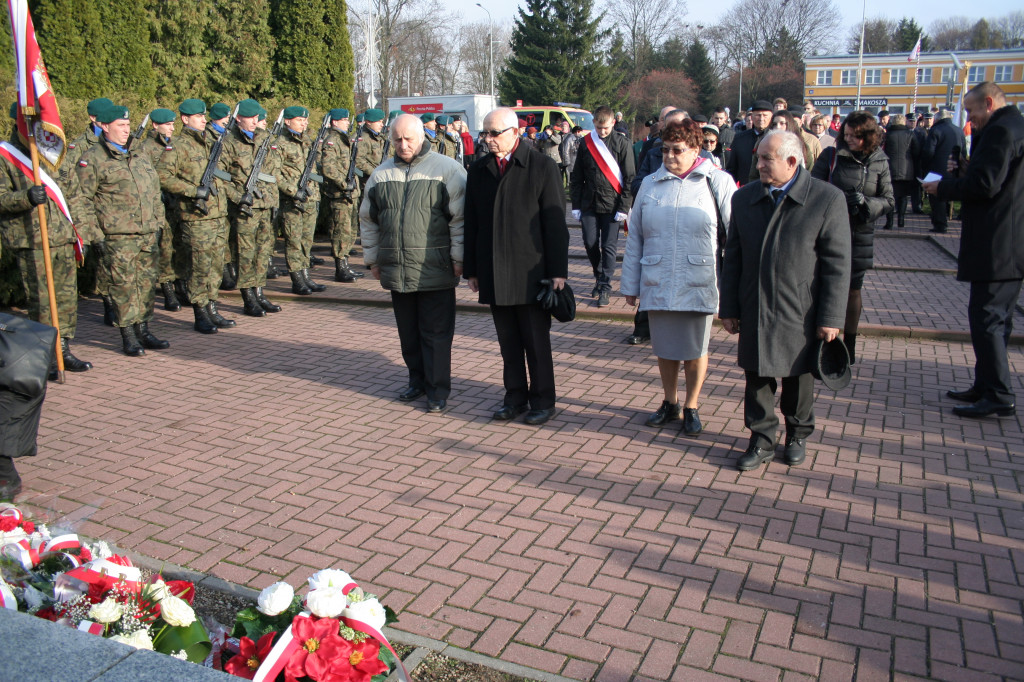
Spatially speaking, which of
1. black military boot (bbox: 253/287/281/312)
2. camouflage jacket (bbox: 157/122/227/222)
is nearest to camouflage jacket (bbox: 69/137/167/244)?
camouflage jacket (bbox: 157/122/227/222)

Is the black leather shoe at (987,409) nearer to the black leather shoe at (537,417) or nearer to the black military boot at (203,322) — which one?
the black leather shoe at (537,417)

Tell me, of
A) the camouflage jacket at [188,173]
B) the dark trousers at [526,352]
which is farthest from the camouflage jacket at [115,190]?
the dark trousers at [526,352]

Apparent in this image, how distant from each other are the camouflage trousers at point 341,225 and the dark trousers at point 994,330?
7390 mm

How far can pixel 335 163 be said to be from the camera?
34.4 ft

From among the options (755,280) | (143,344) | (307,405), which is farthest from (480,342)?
(755,280)

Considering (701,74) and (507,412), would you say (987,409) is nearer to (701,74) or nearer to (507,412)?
(507,412)

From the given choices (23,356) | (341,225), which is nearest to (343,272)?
(341,225)

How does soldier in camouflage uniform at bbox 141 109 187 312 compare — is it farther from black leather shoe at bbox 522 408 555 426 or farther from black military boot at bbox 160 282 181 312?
black leather shoe at bbox 522 408 555 426

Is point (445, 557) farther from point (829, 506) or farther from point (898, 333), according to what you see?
point (898, 333)

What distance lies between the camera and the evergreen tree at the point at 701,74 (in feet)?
203

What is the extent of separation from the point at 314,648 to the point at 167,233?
7604 millimetres

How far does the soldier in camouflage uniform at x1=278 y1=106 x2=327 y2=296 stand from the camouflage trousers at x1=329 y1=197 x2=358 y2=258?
69cm

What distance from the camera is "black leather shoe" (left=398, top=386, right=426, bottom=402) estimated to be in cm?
623

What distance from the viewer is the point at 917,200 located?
18.2 metres
